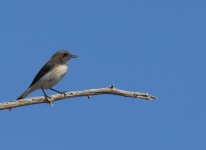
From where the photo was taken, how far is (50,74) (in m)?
20.5

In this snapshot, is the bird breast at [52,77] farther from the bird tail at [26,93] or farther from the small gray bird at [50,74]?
the bird tail at [26,93]

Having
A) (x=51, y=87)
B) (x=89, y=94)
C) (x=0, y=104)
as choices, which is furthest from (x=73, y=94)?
(x=51, y=87)

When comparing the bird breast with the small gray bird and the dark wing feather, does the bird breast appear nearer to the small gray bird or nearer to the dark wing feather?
the small gray bird

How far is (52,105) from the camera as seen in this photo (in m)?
18.3

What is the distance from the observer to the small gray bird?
2041cm

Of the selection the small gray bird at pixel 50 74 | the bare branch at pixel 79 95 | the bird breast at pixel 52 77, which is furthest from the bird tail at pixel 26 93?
the bare branch at pixel 79 95

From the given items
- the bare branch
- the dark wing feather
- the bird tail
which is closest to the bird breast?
the dark wing feather

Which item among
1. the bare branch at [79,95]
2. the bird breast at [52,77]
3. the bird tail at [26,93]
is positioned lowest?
the bare branch at [79,95]

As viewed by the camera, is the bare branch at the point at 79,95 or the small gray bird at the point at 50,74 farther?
the small gray bird at the point at 50,74

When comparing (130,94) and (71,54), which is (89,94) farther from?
(71,54)

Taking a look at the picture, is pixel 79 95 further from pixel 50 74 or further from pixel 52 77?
pixel 50 74

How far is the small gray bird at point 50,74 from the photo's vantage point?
20.4m

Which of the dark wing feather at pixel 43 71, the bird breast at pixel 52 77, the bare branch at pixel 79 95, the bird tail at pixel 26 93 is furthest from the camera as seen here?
the dark wing feather at pixel 43 71

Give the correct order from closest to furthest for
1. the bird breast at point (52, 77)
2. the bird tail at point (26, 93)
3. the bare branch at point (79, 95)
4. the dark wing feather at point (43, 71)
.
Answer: the bare branch at point (79, 95), the bird tail at point (26, 93), the bird breast at point (52, 77), the dark wing feather at point (43, 71)
